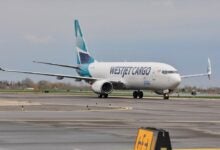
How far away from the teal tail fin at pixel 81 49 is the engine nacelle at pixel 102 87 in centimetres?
882

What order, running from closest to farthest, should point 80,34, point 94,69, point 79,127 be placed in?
1. point 79,127
2. point 94,69
3. point 80,34

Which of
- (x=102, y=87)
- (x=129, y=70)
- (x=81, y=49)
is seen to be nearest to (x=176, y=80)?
(x=129, y=70)

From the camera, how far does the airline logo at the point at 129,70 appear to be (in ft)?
213

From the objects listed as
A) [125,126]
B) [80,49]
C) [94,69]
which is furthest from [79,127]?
[80,49]

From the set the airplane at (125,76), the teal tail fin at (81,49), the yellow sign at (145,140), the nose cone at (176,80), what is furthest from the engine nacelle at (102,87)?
the yellow sign at (145,140)

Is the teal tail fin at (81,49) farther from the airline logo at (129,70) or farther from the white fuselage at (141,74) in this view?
the airline logo at (129,70)

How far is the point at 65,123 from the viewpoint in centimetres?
2477

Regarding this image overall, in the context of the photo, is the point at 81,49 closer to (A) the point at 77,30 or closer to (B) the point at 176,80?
(A) the point at 77,30

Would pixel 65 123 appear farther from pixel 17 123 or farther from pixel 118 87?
pixel 118 87

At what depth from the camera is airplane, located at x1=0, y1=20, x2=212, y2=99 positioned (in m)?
63.9

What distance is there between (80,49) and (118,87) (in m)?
10.5

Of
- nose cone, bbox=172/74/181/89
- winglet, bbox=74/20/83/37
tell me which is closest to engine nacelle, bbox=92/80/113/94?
nose cone, bbox=172/74/181/89

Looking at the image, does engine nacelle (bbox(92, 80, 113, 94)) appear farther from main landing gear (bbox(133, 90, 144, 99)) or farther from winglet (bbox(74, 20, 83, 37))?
winglet (bbox(74, 20, 83, 37))

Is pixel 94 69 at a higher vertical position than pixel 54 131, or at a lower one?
higher
